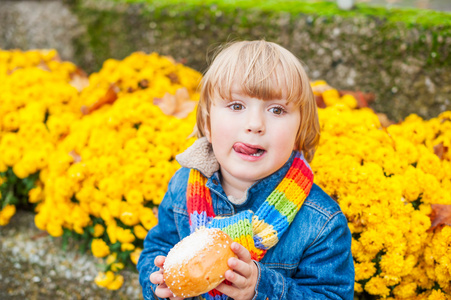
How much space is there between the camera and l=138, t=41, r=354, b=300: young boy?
53.4 inches

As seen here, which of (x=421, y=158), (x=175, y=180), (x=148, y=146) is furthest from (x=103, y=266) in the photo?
(x=421, y=158)

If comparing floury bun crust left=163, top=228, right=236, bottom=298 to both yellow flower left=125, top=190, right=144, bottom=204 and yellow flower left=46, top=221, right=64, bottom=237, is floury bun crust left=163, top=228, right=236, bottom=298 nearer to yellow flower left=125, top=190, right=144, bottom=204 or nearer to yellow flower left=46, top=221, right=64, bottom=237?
yellow flower left=125, top=190, right=144, bottom=204

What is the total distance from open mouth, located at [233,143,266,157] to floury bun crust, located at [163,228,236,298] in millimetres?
287

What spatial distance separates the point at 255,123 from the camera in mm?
1324

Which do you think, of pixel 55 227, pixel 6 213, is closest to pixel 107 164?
pixel 55 227

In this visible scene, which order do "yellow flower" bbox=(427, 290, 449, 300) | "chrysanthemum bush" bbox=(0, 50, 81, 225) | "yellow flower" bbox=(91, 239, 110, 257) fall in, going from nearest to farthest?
1. "yellow flower" bbox=(427, 290, 449, 300)
2. "yellow flower" bbox=(91, 239, 110, 257)
3. "chrysanthemum bush" bbox=(0, 50, 81, 225)

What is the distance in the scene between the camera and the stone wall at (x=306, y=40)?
2686 mm

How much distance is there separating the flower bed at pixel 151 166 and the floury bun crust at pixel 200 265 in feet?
2.87

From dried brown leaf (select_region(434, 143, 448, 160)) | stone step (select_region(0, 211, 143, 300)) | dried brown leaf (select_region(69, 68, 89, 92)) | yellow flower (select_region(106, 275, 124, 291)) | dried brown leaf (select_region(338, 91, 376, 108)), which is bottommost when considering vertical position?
stone step (select_region(0, 211, 143, 300))

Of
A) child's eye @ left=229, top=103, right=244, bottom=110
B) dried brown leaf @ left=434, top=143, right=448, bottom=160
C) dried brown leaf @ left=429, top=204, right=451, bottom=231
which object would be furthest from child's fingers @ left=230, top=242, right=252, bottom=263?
dried brown leaf @ left=434, top=143, right=448, bottom=160

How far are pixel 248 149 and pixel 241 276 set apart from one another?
15.8 inches

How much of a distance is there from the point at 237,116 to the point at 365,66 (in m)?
1.83

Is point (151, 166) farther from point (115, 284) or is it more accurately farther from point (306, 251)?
point (306, 251)

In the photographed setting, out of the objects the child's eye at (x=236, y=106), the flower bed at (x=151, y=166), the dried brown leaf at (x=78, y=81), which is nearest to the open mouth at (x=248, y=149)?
the child's eye at (x=236, y=106)
